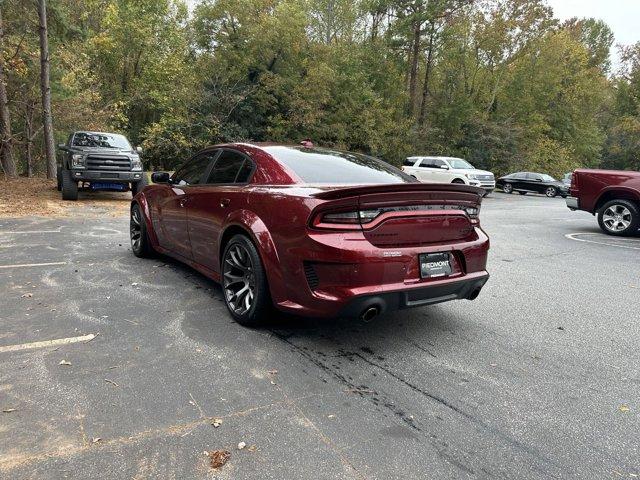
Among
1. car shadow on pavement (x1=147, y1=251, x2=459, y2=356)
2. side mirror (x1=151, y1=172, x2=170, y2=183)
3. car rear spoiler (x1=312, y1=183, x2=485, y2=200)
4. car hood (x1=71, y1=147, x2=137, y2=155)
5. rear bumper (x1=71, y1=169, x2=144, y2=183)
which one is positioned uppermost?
car hood (x1=71, y1=147, x2=137, y2=155)

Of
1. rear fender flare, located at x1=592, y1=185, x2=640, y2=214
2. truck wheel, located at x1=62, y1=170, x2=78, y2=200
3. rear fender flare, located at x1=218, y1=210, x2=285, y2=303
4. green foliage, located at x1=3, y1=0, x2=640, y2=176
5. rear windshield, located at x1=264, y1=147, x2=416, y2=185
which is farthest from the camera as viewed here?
green foliage, located at x1=3, y1=0, x2=640, y2=176

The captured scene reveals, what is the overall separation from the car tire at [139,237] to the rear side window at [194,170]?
958 mm

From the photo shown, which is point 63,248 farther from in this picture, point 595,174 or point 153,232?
point 595,174

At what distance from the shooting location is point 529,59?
34438mm

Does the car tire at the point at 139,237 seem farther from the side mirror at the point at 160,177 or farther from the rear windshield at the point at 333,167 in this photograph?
the rear windshield at the point at 333,167

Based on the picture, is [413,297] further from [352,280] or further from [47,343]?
[47,343]

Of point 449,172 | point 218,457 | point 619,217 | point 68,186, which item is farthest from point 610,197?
point 68,186

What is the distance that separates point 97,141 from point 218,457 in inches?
490

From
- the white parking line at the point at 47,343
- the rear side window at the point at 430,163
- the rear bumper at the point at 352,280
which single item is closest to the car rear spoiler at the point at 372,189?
the rear bumper at the point at 352,280

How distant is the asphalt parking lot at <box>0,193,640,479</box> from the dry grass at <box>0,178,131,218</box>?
19.1 feet

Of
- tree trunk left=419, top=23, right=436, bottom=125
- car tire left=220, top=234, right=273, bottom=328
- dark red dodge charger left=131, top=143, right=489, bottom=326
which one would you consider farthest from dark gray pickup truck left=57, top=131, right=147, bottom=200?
tree trunk left=419, top=23, right=436, bottom=125

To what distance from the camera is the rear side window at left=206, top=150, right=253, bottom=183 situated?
4082 mm

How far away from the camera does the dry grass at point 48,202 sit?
10016mm

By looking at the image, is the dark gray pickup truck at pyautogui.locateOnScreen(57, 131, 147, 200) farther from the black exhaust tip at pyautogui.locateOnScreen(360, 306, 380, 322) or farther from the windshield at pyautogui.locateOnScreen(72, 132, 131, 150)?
the black exhaust tip at pyautogui.locateOnScreen(360, 306, 380, 322)
